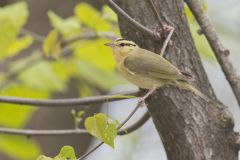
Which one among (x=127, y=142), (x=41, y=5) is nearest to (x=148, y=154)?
(x=127, y=142)

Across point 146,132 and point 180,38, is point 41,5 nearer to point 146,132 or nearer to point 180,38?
point 146,132

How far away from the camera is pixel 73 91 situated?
370 centimetres

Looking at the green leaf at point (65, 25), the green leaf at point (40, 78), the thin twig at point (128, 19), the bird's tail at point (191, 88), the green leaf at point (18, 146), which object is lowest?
the green leaf at point (18, 146)

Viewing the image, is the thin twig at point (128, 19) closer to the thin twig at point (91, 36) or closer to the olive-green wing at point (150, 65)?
the olive-green wing at point (150, 65)

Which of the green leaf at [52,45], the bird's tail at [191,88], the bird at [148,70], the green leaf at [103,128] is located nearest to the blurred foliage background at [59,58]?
the green leaf at [52,45]

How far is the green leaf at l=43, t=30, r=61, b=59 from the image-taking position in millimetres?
2375

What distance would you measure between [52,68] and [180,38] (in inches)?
42.2

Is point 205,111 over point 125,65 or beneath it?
over

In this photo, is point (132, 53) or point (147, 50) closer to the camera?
point (147, 50)

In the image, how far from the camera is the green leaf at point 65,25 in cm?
252

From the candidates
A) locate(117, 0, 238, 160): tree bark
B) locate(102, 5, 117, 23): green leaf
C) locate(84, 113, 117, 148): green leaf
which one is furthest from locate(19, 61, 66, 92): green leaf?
locate(84, 113, 117, 148): green leaf

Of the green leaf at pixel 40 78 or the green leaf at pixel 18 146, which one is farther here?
the green leaf at pixel 18 146

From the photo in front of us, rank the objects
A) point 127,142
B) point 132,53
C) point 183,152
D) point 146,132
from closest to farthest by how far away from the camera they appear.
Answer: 1. point 183,152
2. point 132,53
3. point 127,142
4. point 146,132

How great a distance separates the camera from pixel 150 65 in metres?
1.98
